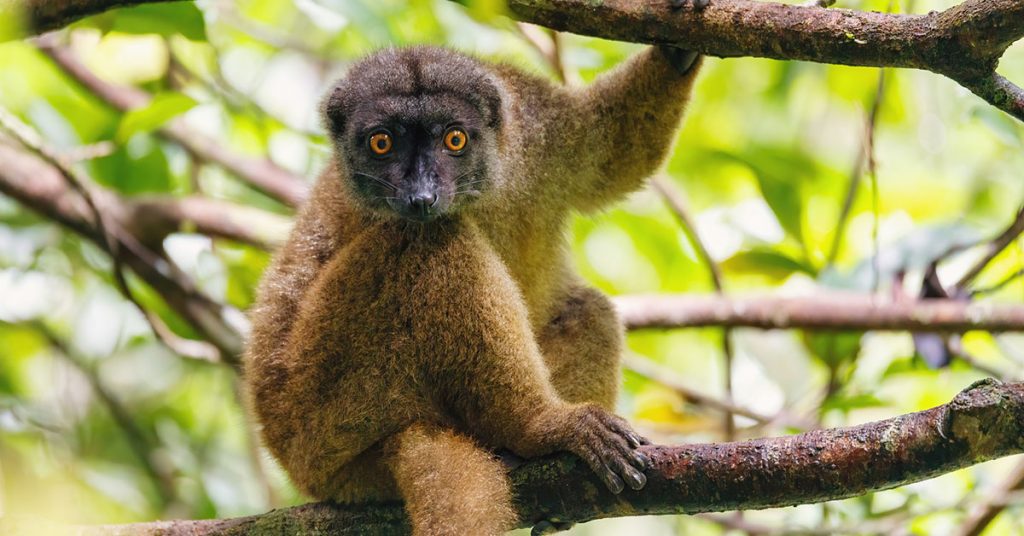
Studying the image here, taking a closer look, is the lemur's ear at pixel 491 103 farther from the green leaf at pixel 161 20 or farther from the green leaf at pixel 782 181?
the green leaf at pixel 782 181

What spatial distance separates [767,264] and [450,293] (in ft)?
13.5

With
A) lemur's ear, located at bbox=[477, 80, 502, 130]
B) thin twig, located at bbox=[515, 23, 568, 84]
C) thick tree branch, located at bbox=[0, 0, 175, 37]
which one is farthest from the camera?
thin twig, located at bbox=[515, 23, 568, 84]

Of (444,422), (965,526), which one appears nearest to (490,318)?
(444,422)

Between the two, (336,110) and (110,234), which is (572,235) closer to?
(336,110)

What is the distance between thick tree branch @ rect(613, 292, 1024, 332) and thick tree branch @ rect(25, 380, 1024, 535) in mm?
2491

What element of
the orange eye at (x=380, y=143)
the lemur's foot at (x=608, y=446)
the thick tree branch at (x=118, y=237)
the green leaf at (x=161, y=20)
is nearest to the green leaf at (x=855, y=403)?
the lemur's foot at (x=608, y=446)

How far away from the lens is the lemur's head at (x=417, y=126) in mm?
5703

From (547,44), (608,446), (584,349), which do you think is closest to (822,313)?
(584,349)

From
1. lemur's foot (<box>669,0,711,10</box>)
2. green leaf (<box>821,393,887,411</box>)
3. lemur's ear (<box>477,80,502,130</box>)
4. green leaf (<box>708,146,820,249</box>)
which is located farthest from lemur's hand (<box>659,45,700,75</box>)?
green leaf (<box>821,393,887,411</box>)

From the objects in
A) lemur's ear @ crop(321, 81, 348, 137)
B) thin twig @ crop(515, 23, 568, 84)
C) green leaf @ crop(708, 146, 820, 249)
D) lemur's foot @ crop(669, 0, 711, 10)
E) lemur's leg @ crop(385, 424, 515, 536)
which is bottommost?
lemur's leg @ crop(385, 424, 515, 536)

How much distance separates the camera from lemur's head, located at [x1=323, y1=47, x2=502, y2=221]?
18.7 feet

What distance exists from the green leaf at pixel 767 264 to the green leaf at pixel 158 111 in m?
4.40

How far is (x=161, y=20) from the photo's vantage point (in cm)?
696

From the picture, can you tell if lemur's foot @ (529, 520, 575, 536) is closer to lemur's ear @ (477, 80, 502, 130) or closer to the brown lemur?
the brown lemur
